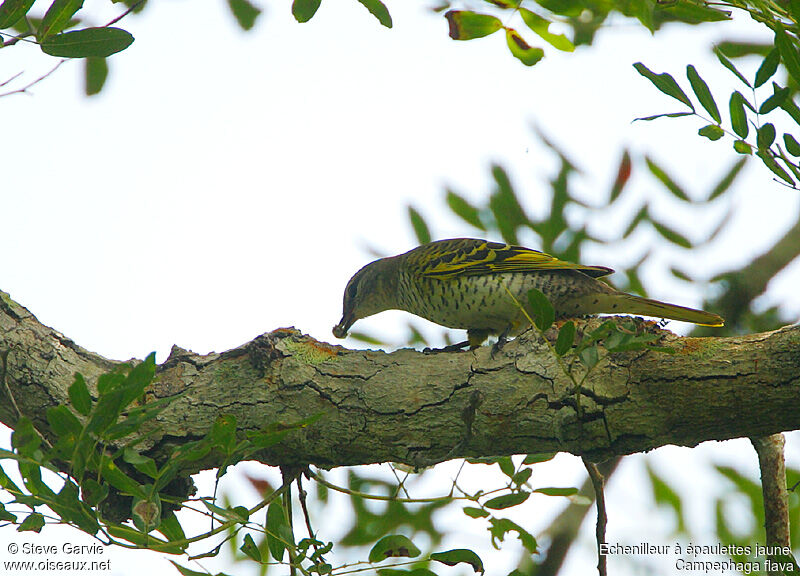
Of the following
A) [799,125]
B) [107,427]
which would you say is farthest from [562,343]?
[107,427]

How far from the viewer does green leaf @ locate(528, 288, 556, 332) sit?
8.85ft

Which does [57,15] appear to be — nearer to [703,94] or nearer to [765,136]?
[703,94]

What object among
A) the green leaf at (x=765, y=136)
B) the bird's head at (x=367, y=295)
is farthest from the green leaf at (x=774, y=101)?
the bird's head at (x=367, y=295)

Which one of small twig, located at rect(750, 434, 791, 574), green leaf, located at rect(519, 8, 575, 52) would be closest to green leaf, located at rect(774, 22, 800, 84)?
green leaf, located at rect(519, 8, 575, 52)

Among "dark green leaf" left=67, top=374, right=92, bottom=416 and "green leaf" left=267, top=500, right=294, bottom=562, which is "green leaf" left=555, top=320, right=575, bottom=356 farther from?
"dark green leaf" left=67, top=374, right=92, bottom=416

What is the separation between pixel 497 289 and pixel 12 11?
3.31 meters

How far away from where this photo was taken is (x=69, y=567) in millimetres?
3113

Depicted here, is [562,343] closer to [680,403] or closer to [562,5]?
[680,403]

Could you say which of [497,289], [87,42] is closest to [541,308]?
[87,42]

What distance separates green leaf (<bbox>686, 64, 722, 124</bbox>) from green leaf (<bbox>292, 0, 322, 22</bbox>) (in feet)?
4.48

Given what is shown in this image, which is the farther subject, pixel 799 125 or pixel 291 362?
pixel 291 362

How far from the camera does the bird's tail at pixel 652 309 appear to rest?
417 cm

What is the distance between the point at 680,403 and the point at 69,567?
103 inches

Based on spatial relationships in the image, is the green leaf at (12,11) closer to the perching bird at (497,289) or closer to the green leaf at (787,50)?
the green leaf at (787,50)
